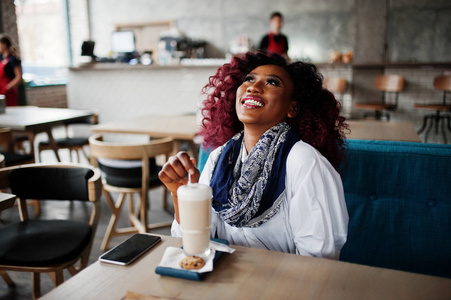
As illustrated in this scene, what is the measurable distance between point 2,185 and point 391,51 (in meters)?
6.86

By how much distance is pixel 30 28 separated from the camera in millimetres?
10453

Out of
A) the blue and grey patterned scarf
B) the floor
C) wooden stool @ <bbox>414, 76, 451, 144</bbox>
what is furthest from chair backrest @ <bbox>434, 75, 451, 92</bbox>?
the blue and grey patterned scarf

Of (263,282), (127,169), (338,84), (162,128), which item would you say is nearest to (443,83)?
(338,84)

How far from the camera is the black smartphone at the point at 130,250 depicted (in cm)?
99

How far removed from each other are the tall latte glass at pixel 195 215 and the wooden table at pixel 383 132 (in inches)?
72.6

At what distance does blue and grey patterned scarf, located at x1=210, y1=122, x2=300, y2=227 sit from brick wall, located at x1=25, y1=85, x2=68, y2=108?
836 cm

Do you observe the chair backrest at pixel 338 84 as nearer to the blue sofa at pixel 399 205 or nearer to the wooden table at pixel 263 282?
the blue sofa at pixel 399 205

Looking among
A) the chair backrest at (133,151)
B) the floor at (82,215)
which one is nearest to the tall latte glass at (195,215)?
the chair backrest at (133,151)

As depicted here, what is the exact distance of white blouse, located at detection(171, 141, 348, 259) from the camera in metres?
1.13

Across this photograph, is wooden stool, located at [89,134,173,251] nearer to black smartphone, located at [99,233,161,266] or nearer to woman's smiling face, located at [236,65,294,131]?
woman's smiling face, located at [236,65,294,131]

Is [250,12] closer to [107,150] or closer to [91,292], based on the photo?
[107,150]

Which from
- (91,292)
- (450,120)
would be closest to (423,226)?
(91,292)

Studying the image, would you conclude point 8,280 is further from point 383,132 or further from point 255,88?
point 383,132

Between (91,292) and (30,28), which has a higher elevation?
(30,28)
